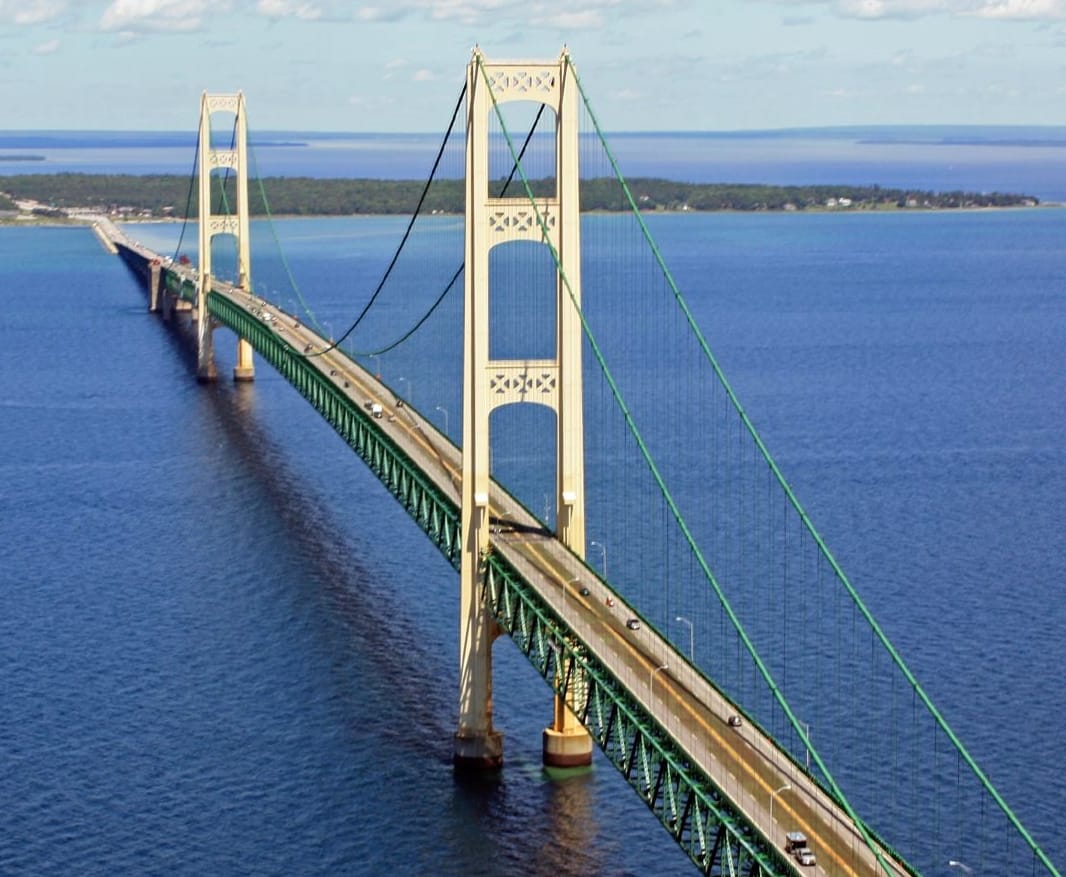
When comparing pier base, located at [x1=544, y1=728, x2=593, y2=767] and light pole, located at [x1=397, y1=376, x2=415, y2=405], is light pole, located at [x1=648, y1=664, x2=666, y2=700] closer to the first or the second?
pier base, located at [x1=544, y1=728, x2=593, y2=767]

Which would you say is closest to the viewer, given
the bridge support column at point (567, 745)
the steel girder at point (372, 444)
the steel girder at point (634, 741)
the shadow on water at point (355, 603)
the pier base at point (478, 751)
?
the steel girder at point (634, 741)

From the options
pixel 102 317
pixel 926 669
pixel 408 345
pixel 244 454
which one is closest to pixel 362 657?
pixel 926 669

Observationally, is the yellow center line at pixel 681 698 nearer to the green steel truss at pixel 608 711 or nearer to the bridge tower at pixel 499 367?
the green steel truss at pixel 608 711

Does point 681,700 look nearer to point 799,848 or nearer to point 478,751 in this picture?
point 799,848

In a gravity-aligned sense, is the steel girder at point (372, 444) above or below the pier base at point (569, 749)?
above

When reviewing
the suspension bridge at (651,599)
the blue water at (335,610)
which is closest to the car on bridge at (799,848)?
the suspension bridge at (651,599)

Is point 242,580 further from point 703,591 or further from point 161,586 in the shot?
point 703,591

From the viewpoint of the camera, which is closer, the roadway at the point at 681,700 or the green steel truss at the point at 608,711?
the roadway at the point at 681,700

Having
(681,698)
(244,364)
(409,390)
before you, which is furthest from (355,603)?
(244,364)
